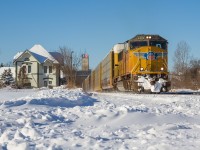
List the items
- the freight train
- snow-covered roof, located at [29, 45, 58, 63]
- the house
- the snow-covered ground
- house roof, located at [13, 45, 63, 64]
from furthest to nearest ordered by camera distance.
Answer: snow-covered roof, located at [29, 45, 58, 63] → house roof, located at [13, 45, 63, 64] → the house → the freight train → the snow-covered ground

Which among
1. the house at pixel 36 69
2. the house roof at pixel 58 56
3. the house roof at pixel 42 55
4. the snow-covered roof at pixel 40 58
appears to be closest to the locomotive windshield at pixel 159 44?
the house roof at pixel 58 56

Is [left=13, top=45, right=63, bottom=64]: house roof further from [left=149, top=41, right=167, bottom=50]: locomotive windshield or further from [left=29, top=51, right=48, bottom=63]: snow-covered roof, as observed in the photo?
[left=149, top=41, right=167, bottom=50]: locomotive windshield

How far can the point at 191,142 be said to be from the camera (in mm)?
4520

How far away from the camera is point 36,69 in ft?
213

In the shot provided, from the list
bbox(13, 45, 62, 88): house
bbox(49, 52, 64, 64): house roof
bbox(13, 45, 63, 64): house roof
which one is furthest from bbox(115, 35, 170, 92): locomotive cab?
bbox(13, 45, 62, 88): house

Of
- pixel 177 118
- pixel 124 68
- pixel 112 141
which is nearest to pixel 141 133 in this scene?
pixel 112 141

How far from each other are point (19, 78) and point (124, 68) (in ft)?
147

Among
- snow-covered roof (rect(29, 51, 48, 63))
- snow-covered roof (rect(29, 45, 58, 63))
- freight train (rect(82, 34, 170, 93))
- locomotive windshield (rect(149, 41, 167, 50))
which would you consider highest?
snow-covered roof (rect(29, 45, 58, 63))

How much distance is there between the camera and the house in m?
64.6

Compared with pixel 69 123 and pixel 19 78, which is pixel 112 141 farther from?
pixel 19 78

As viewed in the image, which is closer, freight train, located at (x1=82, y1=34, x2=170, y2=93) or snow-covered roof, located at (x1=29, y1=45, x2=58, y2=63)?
freight train, located at (x1=82, y1=34, x2=170, y2=93)

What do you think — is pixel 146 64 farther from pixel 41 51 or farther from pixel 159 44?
pixel 41 51

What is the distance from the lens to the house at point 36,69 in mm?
64625

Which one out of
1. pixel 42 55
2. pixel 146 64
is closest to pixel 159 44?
pixel 146 64
